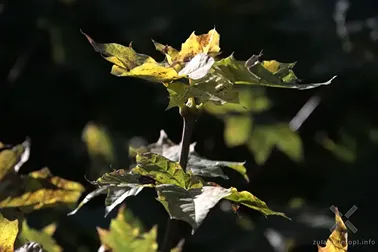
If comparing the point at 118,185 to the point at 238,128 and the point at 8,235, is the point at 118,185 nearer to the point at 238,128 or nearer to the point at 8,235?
the point at 8,235

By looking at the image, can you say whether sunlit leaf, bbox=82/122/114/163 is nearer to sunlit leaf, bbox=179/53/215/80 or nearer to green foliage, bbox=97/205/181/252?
green foliage, bbox=97/205/181/252

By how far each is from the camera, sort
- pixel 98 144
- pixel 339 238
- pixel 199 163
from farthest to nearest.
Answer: pixel 98 144 < pixel 199 163 < pixel 339 238

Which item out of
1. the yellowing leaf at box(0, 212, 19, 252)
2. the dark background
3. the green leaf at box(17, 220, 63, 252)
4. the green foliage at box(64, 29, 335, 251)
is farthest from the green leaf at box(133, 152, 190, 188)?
the dark background

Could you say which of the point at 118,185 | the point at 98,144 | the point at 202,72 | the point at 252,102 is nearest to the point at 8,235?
the point at 118,185

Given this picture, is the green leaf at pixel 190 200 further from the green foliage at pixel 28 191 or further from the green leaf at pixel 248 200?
the green foliage at pixel 28 191

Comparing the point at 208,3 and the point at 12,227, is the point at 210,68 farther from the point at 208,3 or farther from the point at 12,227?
the point at 208,3

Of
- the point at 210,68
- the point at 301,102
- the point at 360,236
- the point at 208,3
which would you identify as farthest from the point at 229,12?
the point at 210,68
